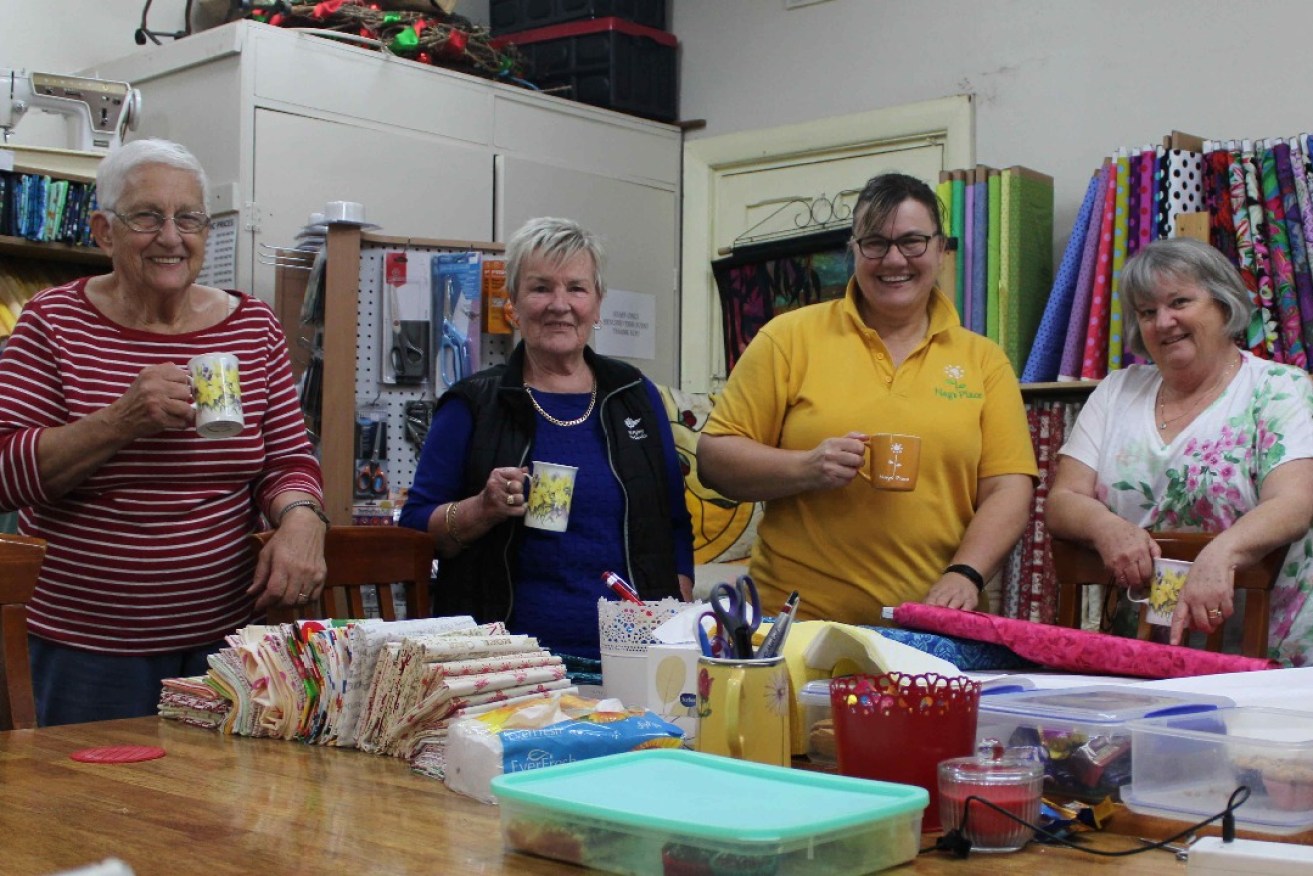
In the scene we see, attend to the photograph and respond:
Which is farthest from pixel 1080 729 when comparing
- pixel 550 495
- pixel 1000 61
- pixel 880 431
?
pixel 1000 61

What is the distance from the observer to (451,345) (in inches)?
145

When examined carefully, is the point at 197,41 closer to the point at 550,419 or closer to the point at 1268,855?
the point at 550,419

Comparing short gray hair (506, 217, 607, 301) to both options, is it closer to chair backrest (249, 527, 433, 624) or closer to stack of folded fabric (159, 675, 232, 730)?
Answer: chair backrest (249, 527, 433, 624)

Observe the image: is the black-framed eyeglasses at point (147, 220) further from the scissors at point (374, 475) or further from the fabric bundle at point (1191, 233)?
the fabric bundle at point (1191, 233)

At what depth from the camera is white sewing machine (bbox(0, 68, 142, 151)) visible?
12.0ft

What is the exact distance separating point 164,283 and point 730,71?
10.4ft

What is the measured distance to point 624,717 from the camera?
1.36 m

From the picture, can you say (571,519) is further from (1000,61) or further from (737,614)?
(1000,61)

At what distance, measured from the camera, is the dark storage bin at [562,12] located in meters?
4.90

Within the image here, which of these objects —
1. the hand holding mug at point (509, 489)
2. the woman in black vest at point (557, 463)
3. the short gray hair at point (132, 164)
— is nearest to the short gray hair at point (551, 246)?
the woman in black vest at point (557, 463)

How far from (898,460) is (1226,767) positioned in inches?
43.0

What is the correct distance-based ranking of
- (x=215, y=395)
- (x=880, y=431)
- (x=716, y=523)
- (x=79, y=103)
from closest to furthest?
(x=215, y=395)
(x=880, y=431)
(x=79, y=103)
(x=716, y=523)

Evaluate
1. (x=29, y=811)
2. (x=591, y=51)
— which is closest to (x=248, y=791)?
(x=29, y=811)

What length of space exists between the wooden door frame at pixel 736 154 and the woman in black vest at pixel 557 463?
7.35 feet
